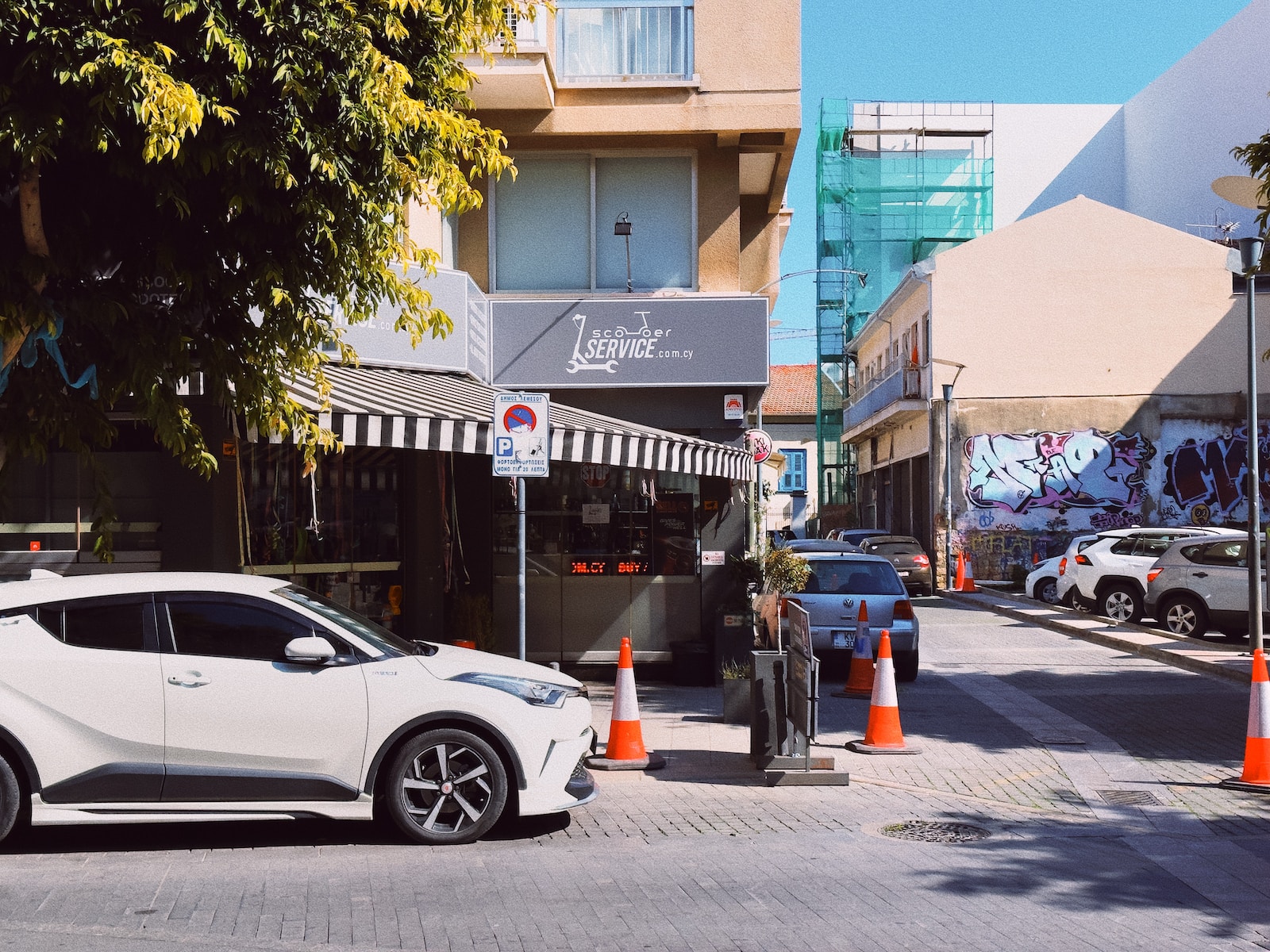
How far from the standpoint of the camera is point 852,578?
15.0 m

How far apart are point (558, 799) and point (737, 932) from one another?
2.05 metres

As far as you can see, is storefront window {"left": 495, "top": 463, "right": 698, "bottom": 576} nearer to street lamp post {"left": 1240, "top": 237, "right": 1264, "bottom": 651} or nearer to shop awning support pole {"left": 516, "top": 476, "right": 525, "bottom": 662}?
shop awning support pole {"left": 516, "top": 476, "right": 525, "bottom": 662}

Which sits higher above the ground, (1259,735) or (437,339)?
(437,339)

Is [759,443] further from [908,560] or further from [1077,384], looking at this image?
[1077,384]

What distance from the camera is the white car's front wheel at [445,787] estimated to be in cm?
711

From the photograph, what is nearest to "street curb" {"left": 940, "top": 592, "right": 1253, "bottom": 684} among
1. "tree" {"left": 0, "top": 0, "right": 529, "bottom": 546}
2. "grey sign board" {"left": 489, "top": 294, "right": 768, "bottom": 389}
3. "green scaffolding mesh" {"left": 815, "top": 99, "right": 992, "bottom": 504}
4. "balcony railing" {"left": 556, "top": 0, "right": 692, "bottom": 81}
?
"grey sign board" {"left": 489, "top": 294, "right": 768, "bottom": 389}

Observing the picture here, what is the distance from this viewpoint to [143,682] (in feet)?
22.9

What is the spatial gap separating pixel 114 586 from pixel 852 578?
9.55 metres

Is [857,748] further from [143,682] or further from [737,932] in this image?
[143,682]

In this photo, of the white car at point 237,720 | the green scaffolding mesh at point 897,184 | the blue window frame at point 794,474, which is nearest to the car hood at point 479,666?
the white car at point 237,720

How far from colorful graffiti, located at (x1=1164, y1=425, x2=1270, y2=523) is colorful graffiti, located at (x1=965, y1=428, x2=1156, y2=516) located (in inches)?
30.5

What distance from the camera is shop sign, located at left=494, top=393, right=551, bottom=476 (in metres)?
9.83

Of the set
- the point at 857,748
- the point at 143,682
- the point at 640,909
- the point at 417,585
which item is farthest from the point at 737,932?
the point at 417,585

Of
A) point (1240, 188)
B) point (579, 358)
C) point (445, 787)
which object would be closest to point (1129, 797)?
point (445, 787)
